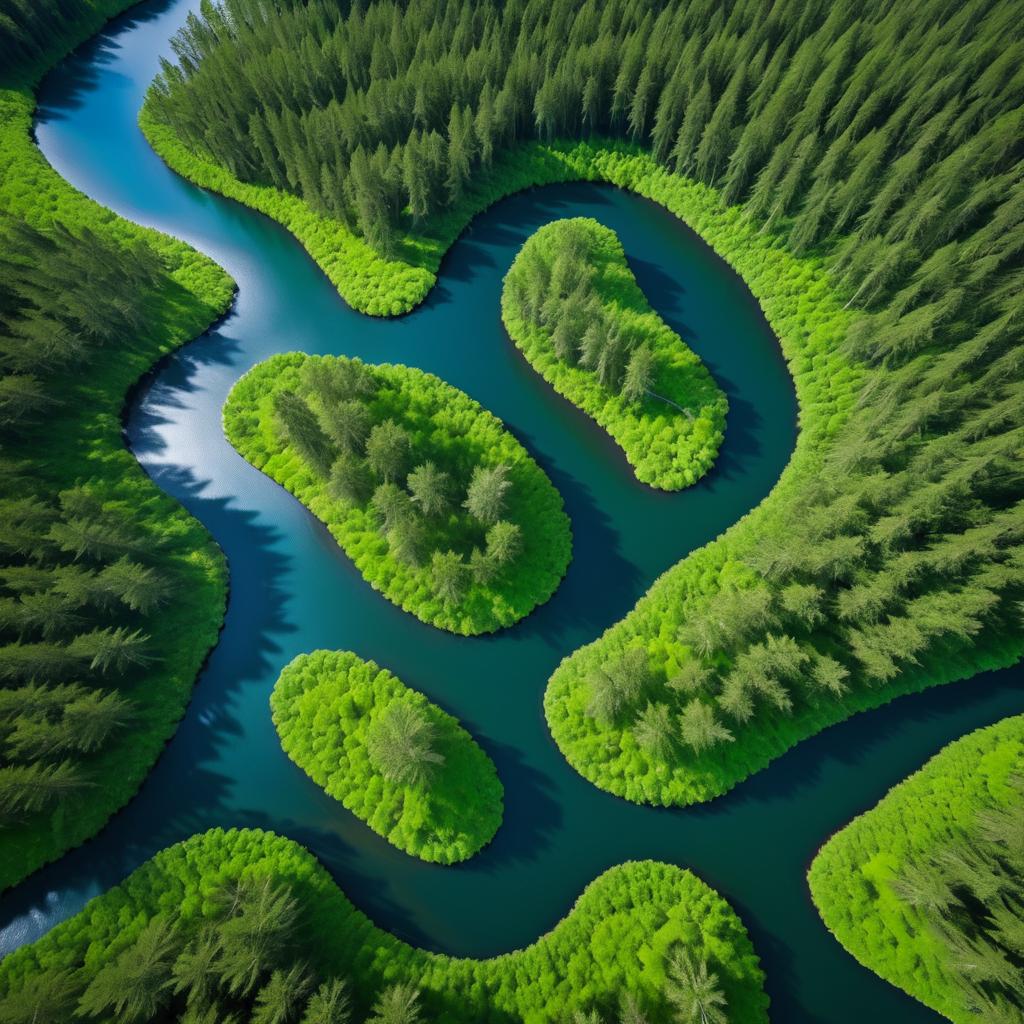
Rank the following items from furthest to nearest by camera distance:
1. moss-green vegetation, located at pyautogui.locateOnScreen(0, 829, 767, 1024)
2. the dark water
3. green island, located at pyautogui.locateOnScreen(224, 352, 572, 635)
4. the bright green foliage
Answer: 1. green island, located at pyautogui.locateOnScreen(224, 352, 572, 635)
2. the bright green foliage
3. the dark water
4. moss-green vegetation, located at pyautogui.locateOnScreen(0, 829, 767, 1024)

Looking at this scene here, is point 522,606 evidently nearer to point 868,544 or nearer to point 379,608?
point 379,608

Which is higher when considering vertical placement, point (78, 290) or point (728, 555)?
point (78, 290)

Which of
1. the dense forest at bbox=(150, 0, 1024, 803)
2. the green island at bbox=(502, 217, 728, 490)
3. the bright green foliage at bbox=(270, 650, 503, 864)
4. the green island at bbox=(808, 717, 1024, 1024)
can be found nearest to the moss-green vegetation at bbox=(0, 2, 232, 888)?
the bright green foliage at bbox=(270, 650, 503, 864)

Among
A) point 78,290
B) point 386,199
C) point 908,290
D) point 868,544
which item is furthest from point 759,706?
point 78,290

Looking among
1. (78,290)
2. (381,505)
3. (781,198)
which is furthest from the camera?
(781,198)

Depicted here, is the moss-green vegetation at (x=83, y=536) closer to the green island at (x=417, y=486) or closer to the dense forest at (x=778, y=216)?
the green island at (x=417, y=486)

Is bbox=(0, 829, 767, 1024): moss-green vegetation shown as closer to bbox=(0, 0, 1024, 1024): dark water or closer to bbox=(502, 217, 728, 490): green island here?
bbox=(0, 0, 1024, 1024): dark water

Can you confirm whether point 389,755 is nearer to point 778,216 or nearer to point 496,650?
point 496,650
